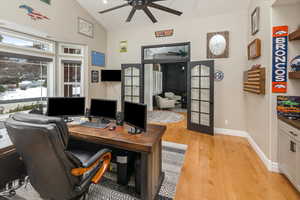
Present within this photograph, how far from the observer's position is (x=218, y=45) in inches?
156

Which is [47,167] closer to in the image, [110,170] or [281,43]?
[110,170]

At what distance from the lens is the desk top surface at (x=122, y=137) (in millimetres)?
1492

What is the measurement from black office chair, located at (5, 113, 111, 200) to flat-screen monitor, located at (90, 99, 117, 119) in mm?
1055

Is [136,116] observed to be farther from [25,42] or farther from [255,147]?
[25,42]

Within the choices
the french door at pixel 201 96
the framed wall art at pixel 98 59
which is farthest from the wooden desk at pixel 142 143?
the framed wall art at pixel 98 59

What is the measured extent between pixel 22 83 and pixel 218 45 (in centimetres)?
495

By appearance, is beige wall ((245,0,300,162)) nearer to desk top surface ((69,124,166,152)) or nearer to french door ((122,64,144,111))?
desk top surface ((69,124,166,152))

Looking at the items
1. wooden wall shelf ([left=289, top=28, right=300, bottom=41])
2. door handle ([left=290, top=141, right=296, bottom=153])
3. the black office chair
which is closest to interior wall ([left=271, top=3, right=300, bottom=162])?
wooden wall shelf ([left=289, top=28, right=300, bottom=41])

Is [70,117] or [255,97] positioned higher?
[255,97]

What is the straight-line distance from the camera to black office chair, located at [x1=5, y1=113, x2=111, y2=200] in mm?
1017

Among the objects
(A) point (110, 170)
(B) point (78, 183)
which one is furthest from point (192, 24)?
(B) point (78, 183)

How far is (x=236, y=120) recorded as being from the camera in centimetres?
390

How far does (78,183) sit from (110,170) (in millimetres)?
1159

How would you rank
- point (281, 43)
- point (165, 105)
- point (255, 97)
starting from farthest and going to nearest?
point (165, 105) → point (255, 97) → point (281, 43)
